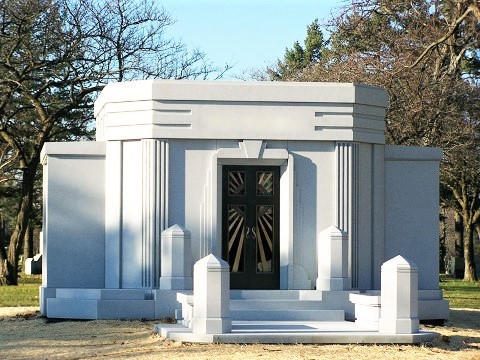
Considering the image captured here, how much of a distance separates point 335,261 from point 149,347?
5.00 meters

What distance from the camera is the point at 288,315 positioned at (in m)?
19.2

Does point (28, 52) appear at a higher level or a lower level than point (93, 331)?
higher

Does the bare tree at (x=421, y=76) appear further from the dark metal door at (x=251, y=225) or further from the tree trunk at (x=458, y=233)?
the dark metal door at (x=251, y=225)

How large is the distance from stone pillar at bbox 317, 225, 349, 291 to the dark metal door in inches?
40.0

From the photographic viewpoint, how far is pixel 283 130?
20.8m

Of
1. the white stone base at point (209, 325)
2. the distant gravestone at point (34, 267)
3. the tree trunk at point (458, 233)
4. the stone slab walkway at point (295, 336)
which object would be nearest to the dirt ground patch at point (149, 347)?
the stone slab walkway at point (295, 336)

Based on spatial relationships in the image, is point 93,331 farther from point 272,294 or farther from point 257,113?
point 257,113

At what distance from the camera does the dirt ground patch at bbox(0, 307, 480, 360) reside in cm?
1563

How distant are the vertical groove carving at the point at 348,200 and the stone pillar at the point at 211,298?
16.3 feet

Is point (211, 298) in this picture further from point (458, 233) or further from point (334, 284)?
point (458, 233)

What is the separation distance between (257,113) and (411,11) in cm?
1858

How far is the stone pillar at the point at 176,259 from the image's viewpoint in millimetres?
19719

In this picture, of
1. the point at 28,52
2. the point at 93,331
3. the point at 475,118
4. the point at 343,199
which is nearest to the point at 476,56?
the point at 475,118

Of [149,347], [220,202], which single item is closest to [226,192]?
[220,202]
